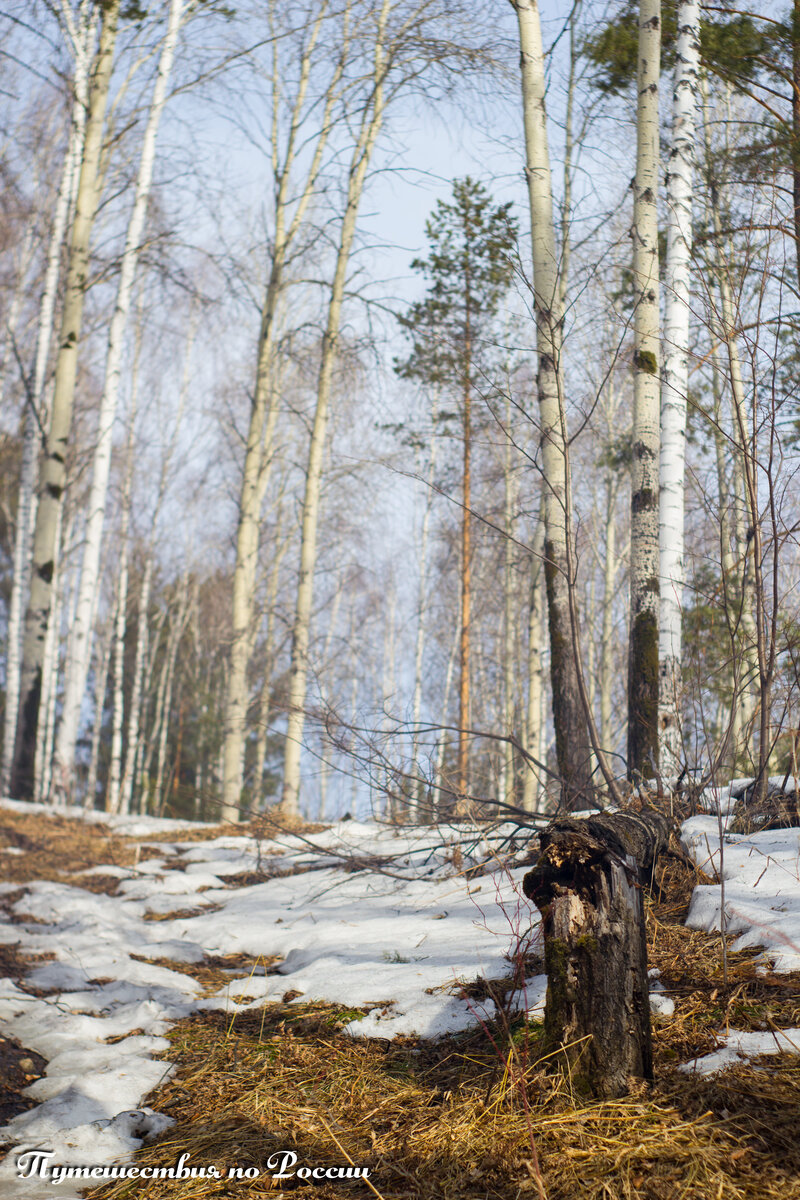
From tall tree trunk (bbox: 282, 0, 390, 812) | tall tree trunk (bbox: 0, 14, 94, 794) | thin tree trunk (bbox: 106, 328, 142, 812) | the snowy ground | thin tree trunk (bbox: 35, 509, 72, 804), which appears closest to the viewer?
the snowy ground

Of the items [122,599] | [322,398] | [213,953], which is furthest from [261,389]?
[213,953]

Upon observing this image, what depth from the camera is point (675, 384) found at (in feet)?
17.4

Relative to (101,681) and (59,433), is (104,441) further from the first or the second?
(101,681)

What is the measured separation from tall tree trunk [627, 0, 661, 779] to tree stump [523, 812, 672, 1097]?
2.65m

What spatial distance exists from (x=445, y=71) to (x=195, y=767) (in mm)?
18011

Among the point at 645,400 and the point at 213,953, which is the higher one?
the point at 645,400

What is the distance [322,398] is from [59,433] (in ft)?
10.6

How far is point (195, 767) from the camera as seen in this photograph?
2134 centimetres

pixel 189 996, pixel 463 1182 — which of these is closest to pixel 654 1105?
pixel 463 1182

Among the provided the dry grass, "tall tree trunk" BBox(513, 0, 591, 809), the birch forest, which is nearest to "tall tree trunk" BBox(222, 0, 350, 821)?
the birch forest

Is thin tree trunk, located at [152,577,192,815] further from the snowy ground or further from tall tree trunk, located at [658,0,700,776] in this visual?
tall tree trunk, located at [658,0,700,776]

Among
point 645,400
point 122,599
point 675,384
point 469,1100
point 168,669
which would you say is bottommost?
point 469,1100

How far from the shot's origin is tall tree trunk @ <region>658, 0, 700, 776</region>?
15.1 ft

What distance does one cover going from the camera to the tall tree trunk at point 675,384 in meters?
4.59
